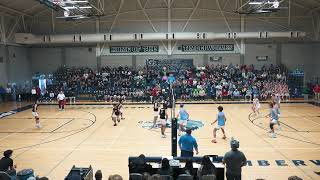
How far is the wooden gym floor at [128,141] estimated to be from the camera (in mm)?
12258

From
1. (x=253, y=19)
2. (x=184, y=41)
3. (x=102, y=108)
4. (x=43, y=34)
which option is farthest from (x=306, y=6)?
(x=43, y=34)

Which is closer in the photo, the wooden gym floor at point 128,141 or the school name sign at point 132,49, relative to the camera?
the wooden gym floor at point 128,141

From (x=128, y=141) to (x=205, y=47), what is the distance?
23450 millimetres

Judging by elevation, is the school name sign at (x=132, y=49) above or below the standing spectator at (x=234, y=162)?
above

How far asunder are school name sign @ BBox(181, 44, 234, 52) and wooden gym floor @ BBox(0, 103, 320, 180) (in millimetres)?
13594

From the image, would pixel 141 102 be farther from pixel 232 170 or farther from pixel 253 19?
pixel 232 170

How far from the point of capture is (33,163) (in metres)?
12.9

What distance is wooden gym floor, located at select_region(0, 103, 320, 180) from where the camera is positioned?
12.3 m

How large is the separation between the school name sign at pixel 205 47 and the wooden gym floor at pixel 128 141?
44.6ft

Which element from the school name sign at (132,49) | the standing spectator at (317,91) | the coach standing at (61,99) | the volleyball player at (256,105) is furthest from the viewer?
the school name sign at (132,49)

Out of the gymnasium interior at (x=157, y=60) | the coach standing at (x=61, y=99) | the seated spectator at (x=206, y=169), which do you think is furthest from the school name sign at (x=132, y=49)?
the seated spectator at (x=206, y=169)

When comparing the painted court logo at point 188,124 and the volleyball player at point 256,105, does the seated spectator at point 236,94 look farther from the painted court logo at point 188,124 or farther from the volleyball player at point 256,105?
the painted court logo at point 188,124

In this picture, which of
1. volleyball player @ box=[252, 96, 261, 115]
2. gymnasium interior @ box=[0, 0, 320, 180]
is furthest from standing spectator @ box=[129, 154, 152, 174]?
volleyball player @ box=[252, 96, 261, 115]

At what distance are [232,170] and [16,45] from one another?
108ft
